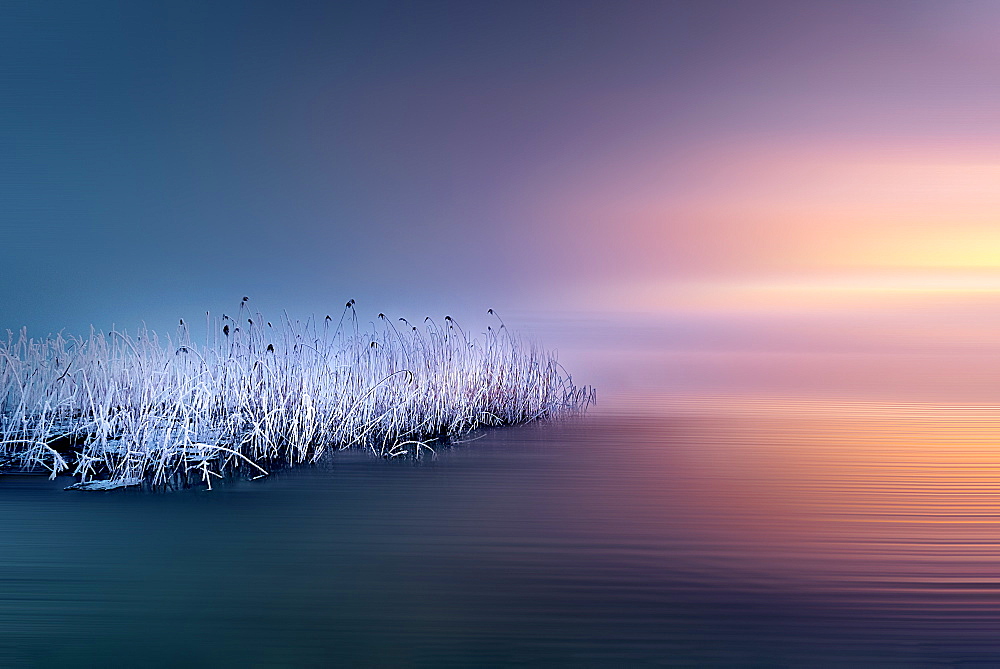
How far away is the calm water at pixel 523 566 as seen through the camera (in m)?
2.76

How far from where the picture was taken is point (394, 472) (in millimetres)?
6004

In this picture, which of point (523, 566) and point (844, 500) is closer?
point (523, 566)

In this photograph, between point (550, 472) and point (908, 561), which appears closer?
point (908, 561)

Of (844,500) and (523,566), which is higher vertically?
(844,500)

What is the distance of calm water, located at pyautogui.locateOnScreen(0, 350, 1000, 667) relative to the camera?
2758 millimetres

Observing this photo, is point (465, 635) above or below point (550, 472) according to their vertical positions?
below

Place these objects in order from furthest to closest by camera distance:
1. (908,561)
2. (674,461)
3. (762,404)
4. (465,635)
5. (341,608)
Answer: (762,404) < (674,461) < (908,561) < (341,608) < (465,635)

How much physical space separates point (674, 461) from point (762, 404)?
500 cm

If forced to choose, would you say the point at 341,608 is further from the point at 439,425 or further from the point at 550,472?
the point at 439,425

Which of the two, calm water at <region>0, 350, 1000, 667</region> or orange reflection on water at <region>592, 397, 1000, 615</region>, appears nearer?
calm water at <region>0, 350, 1000, 667</region>

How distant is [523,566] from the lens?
3.64 metres

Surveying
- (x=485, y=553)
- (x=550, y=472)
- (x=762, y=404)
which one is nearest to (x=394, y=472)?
(x=550, y=472)

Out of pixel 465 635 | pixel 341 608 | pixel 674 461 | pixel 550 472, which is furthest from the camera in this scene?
pixel 674 461

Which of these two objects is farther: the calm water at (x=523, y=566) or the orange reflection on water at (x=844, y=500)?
the orange reflection on water at (x=844, y=500)
